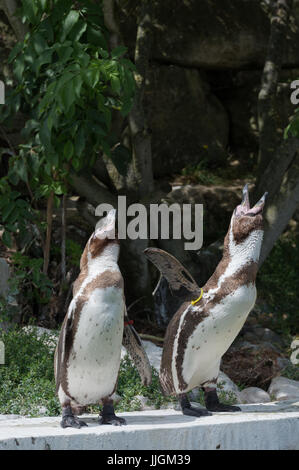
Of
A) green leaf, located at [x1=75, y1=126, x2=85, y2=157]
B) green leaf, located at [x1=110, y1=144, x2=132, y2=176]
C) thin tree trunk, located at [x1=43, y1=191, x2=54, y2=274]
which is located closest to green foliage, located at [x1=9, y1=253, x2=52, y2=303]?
thin tree trunk, located at [x1=43, y1=191, x2=54, y2=274]

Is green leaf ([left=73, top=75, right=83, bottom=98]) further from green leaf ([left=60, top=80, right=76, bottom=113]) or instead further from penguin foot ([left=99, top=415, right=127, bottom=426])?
penguin foot ([left=99, top=415, right=127, bottom=426])

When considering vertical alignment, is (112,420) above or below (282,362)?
above

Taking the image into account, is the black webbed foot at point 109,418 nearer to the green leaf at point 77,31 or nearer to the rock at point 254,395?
the rock at point 254,395

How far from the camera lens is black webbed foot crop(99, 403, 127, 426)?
3.55 metres

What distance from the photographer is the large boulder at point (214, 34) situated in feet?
29.3

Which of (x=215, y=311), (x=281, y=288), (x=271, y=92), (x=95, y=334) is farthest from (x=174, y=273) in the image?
(x=271, y=92)

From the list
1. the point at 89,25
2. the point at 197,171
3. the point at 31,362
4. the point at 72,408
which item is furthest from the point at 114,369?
the point at 197,171

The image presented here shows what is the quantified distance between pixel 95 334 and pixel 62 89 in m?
2.04

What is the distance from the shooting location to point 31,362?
5367 millimetres

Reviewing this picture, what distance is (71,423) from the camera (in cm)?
349

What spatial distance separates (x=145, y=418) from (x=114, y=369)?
34cm

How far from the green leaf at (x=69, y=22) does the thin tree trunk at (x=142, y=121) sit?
1591 mm

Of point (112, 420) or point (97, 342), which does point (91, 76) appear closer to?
point (97, 342)
